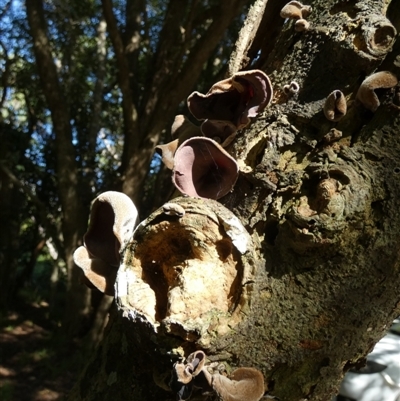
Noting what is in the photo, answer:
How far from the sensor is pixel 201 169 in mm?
996

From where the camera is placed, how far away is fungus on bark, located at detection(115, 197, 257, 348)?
77 centimetres

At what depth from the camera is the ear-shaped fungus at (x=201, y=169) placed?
94 centimetres

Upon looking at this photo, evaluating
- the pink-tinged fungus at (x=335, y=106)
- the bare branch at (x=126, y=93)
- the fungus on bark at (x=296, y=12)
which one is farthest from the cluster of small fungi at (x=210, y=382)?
the bare branch at (x=126, y=93)

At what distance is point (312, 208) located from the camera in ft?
2.64

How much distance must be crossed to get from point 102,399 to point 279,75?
74 cm

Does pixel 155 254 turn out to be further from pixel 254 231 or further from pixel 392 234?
pixel 392 234

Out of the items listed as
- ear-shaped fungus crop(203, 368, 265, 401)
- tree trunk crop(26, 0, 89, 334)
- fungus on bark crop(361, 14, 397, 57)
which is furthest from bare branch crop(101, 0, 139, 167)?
ear-shaped fungus crop(203, 368, 265, 401)

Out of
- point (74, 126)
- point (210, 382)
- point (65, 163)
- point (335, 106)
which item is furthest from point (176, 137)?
point (74, 126)

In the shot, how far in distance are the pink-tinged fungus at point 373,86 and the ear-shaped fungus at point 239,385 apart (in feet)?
1.65

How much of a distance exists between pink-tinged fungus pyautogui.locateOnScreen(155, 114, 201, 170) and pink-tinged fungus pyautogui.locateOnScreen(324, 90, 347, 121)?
344 mm

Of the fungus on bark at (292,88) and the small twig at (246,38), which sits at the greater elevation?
the small twig at (246,38)

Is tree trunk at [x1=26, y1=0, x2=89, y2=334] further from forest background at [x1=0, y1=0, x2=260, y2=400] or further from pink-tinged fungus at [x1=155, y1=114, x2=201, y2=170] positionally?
pink-tinged fungus at [x1=155, y1=114, x2=201, y2=170]

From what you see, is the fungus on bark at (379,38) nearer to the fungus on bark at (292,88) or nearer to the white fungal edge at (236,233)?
the fungus on bark at (292,88)

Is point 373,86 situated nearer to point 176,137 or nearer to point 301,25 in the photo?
point 301,25
